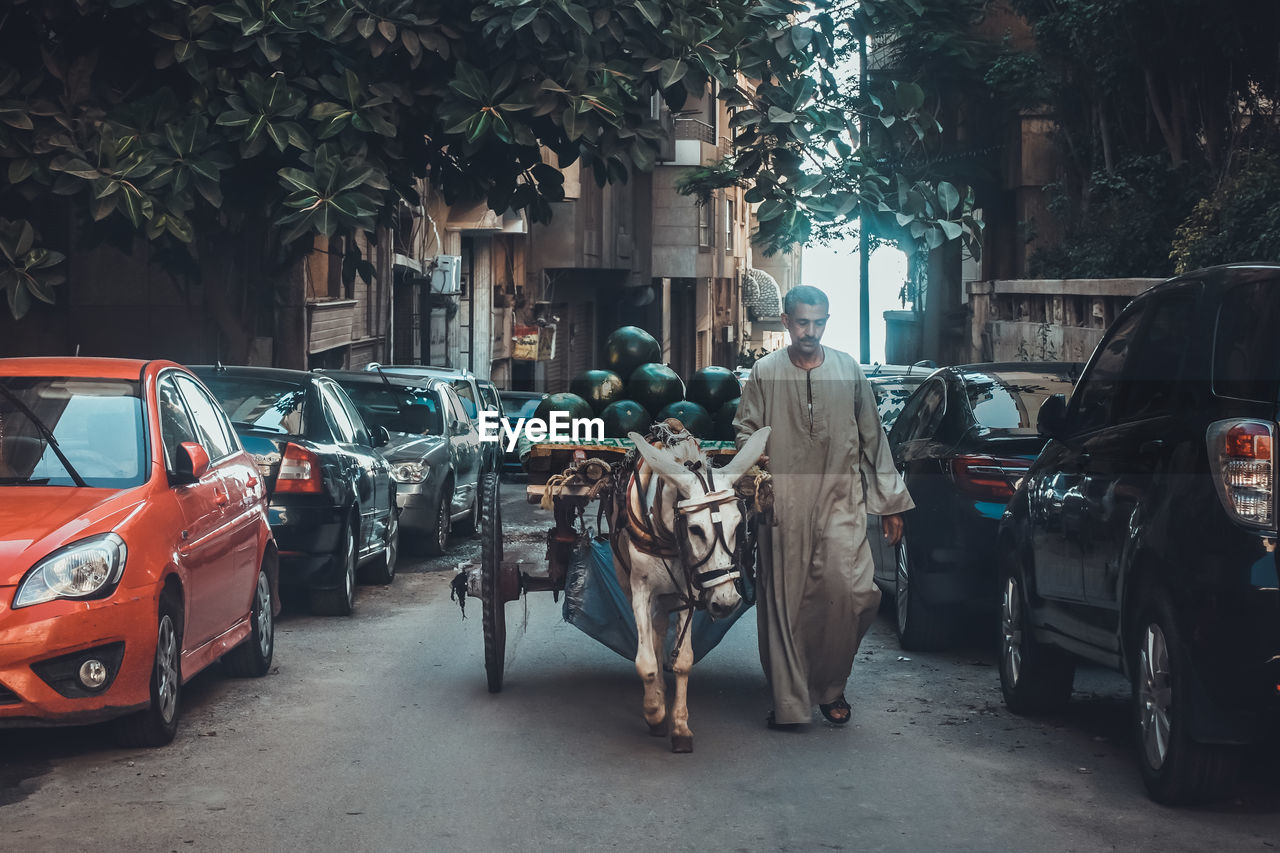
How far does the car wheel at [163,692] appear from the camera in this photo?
7426mm

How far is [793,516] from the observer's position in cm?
827

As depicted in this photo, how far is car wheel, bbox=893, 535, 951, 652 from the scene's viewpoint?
413 inches

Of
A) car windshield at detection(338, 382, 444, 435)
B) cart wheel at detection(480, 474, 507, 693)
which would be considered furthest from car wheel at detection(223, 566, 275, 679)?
car windshield at detection(338, 382, 444, 435)

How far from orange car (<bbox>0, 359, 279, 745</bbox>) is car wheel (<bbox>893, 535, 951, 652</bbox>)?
3.77 meters

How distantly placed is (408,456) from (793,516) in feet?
26.2

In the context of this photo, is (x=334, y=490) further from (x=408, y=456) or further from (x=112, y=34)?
(x=112, y=34)

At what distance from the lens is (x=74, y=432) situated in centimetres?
804

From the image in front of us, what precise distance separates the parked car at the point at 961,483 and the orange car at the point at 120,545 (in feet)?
12.5

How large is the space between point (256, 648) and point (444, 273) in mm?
24388

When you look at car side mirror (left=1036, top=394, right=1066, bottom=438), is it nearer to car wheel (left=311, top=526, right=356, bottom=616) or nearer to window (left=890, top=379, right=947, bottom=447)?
window (left=890, top=379, right=947, bottom=447)

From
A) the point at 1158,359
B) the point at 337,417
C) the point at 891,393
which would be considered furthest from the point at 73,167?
the point at 1158,359

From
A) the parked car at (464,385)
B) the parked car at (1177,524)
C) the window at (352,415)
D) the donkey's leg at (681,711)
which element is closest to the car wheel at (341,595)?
the window at (352,415)
